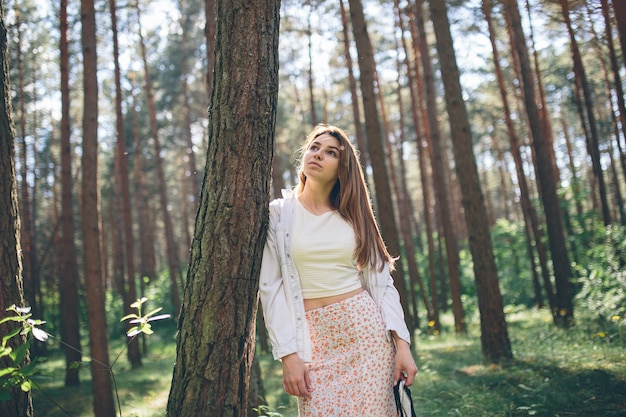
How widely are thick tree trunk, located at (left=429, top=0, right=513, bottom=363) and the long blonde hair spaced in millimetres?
4738

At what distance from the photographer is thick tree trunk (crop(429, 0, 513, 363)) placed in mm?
7242

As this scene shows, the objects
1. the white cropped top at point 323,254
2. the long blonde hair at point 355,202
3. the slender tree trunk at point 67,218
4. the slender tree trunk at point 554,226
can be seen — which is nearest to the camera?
the white cropped top at point 323,254

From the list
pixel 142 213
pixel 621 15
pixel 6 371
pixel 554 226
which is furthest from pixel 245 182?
pixel 142 213

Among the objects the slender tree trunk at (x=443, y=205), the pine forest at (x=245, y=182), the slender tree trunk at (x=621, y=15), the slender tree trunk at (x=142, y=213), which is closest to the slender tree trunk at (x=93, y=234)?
the pine forest at (x=245, y=182)

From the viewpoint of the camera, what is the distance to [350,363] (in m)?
2.68

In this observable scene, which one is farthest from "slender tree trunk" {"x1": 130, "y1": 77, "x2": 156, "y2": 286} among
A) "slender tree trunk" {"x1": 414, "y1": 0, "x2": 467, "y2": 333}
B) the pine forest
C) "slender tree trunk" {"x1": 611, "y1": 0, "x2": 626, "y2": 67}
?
"slender tree trunk" {"x1": 611, "y1": 0, "x2": 626, "y2": 67}

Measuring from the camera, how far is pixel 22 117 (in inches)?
614

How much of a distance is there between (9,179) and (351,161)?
7.95 ft

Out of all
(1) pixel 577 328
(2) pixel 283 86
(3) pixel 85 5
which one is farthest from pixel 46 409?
(2) pixel 283 86

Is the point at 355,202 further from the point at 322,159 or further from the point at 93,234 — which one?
the point at 93,234

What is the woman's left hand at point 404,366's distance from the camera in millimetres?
2783

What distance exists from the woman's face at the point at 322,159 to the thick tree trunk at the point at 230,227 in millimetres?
420

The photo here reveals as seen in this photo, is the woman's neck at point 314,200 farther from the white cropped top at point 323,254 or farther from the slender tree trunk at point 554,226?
the slender tree trunk at point 554,226

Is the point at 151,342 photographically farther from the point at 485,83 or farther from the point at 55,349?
the point at 485,83
